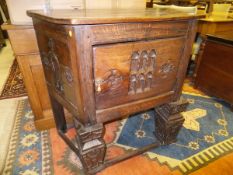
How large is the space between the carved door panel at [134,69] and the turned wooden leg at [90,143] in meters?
0.13

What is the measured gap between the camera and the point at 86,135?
0.83 meters

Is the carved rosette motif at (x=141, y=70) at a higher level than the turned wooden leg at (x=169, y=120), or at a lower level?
higher

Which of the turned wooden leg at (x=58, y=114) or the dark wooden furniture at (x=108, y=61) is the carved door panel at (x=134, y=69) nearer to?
the dark wooden furniture at (x=108, y=61)

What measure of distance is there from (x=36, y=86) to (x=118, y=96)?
0.73m

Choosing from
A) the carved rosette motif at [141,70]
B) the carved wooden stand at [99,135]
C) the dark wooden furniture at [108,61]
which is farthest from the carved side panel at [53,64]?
the carved rosette motif at [141,70]

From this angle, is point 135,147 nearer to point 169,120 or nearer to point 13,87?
point 169,120

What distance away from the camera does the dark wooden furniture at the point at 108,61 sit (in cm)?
65

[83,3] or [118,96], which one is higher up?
[83,3]

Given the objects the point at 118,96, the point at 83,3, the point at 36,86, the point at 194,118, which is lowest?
the point at 194,118

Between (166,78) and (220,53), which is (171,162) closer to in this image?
(166,78)

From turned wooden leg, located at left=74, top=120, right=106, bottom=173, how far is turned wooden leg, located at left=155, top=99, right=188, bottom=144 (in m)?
0.46

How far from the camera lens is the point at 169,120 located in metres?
1.12

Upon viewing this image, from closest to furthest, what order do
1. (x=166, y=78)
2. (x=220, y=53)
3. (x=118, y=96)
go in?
(x=118, y=96), (x=166, y=78), (x=220, y=53)

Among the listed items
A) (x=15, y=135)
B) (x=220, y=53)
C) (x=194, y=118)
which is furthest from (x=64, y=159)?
(x=220, y=53)
